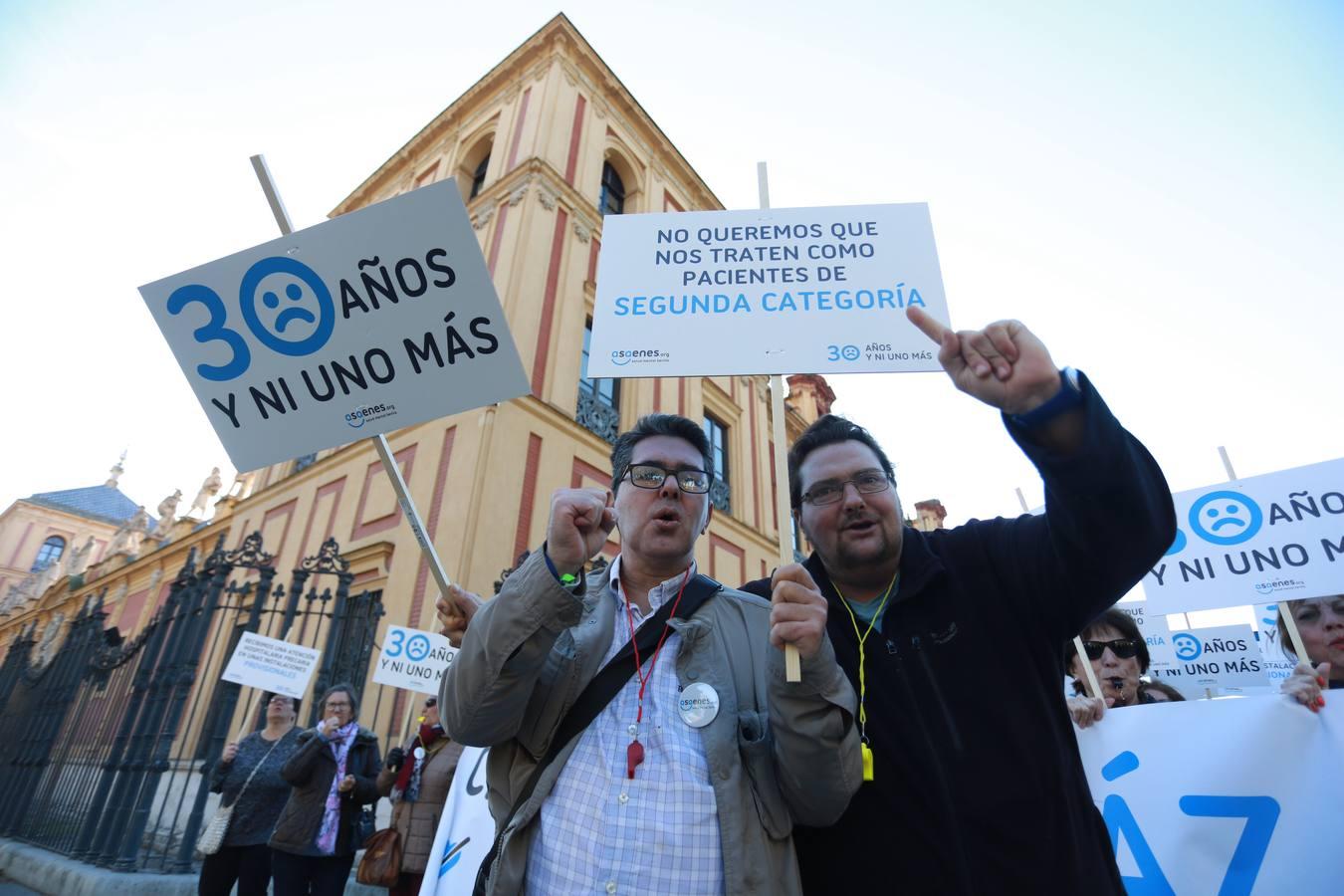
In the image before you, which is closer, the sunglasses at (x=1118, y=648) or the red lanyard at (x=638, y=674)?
the red lanyard at (x=638, y=674)

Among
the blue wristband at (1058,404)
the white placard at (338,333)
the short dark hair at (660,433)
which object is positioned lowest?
the blue wristband at (1058,404)

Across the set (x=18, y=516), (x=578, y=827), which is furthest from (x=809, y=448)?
(x=18, y=516)

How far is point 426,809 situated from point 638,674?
354cm

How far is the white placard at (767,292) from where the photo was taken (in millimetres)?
2562

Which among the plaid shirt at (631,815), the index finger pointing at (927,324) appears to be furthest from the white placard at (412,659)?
the index finger pointing at (927,324)

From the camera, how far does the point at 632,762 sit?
151 centimetres

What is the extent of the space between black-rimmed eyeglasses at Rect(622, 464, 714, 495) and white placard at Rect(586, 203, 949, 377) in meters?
0.66

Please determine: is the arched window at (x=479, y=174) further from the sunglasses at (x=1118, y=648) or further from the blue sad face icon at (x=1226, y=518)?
the sunglasses at (x=1118, y=648)

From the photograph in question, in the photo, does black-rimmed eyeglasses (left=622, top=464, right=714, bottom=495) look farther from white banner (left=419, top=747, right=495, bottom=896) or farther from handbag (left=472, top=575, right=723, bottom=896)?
white banner (left=419, top=747, right=495, bottom=896)

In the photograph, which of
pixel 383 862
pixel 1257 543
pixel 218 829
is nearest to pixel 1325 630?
pixel 1257 543

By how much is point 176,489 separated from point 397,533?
1332 inches

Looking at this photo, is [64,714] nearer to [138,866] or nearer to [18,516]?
[138,866]

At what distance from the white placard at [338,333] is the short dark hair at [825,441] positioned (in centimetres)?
95

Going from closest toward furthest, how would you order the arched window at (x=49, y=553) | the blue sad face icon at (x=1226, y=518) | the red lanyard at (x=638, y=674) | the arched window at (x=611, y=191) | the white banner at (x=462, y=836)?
the red lanyard at (x=638, y=674) < the white banner at (x=462, y=836) < the blue sad face icon at (x=1226, y=518) < the arched window at (x=611, y=191) < the arched window at (x=49, y=553)
